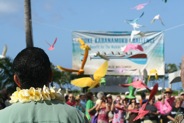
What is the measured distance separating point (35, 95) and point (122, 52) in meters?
13.8

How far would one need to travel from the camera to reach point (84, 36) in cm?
1673

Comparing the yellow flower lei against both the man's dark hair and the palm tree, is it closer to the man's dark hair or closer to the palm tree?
the man's dark hair

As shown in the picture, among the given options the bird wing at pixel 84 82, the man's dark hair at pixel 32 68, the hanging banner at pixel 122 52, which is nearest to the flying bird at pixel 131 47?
the hanging banner at pixel 122 52

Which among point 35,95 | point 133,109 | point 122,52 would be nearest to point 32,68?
point 35,95

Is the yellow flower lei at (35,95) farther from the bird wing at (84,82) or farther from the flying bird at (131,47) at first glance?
the flying bird at (131,47)

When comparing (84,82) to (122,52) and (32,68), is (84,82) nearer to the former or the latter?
(122,52)

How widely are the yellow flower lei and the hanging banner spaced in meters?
12.9

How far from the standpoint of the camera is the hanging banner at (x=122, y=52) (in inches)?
626

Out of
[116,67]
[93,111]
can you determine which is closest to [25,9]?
[116,67]

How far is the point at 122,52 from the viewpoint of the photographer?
16.3 meters

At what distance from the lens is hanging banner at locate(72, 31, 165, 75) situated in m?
15.9

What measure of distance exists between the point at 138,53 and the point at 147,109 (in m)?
5.57

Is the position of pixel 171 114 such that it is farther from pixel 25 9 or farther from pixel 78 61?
pixel 25 9

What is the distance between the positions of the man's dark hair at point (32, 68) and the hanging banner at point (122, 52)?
1285 centimetres
